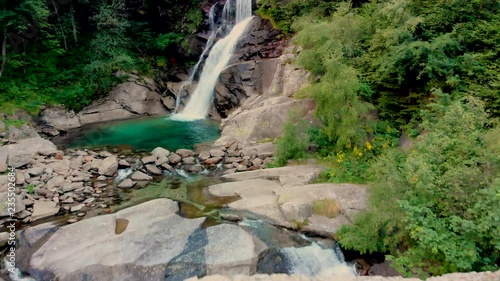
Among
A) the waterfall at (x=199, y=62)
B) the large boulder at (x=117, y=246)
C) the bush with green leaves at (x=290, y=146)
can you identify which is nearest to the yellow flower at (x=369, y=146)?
the bush with green leaves at (x=290, y=146)

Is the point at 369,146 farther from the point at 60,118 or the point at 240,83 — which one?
the point at 60,118

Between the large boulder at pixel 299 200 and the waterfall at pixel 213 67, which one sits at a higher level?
the waterfall at pixel 213 67

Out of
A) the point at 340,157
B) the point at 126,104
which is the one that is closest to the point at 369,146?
the point at 340,157

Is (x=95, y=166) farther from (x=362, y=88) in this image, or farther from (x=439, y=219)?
(x=439, y=219)

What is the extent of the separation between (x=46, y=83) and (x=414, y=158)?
19.0 metres

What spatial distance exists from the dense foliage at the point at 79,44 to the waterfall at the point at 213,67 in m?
2.96

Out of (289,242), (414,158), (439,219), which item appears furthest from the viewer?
(289,242)

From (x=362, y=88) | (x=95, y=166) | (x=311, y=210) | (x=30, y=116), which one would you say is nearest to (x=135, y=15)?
(x=30, y=116)

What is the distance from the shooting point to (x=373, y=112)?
9.95 m

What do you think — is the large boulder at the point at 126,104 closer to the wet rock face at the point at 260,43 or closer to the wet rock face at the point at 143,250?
the wet rock face at the point at 260,43

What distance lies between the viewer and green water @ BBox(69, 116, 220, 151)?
1415cm

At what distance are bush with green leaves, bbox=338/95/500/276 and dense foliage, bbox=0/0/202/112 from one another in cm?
1695

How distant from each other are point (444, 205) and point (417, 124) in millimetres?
4223

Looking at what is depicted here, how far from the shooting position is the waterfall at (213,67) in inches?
714
